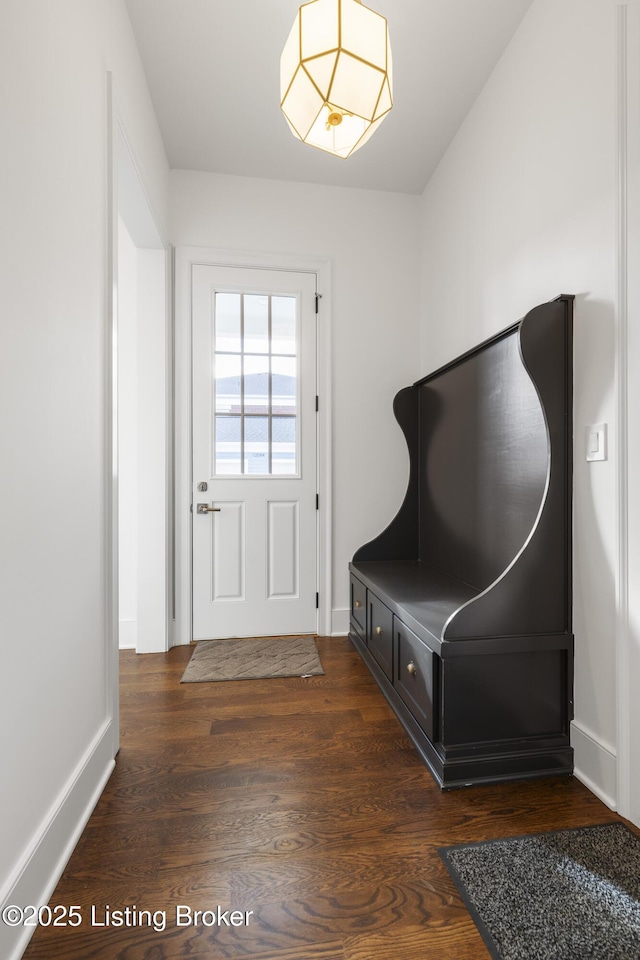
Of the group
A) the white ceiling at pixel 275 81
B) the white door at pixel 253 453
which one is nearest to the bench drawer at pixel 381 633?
the white door at pixel 253 453

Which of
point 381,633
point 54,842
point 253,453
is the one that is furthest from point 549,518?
point 253,453

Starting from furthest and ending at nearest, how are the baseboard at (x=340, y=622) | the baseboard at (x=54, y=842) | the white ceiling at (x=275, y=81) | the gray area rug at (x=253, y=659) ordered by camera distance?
the baseboard at (x=340, y=622) → the gray area rug at (x=253, y=659) → the white ceiling at (x=275, y=81) → the baseboard at (x=54, y=842)

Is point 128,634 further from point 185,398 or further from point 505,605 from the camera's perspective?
point 505,605

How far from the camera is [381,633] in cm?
212

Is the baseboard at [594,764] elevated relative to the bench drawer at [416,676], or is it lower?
lower

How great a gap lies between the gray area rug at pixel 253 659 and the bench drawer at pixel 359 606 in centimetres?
29

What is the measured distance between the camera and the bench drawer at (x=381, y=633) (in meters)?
1.98

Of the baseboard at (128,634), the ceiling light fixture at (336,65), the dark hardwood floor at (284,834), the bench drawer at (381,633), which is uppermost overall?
the ceiling light fixture at (336,65)

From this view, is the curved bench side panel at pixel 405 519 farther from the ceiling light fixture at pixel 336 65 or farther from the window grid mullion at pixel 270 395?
the ceiling light fixture at pixel 336 65

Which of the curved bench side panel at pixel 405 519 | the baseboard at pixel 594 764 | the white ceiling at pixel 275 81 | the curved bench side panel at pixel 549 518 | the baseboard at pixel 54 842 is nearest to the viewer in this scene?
the baseboard at pixel 54 842

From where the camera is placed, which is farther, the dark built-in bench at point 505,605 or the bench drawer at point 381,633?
the bench drawer at point 381,633

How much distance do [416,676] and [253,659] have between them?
1.14 metres

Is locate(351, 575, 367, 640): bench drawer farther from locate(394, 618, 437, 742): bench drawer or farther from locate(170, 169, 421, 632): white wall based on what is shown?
locate(394, 618, 437, 742): bench drawer

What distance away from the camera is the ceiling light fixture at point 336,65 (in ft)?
4.02
